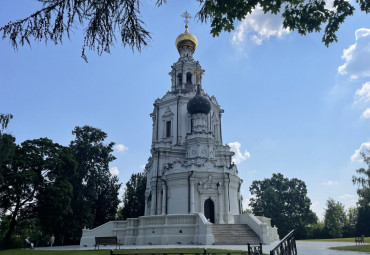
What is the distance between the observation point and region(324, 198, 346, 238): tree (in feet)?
150

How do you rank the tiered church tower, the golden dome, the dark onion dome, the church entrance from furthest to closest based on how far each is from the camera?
the golden dome
the dark onion dome
the tiered church tower
the church entrance

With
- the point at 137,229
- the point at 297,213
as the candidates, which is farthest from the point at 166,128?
the point at 297,213

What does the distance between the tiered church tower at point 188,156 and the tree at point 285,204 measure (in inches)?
719

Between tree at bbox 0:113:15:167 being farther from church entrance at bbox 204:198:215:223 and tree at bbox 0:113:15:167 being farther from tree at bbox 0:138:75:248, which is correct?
church entrance at bbox 204:198:215:223

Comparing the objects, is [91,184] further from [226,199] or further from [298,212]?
[298,212]

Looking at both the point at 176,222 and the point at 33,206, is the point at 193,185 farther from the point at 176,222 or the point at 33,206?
the point at 33,206

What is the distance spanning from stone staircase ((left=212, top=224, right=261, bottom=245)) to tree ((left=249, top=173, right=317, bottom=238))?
1127 inches

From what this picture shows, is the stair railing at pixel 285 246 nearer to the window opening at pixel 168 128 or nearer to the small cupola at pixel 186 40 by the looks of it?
the window opening at pixel 168 128

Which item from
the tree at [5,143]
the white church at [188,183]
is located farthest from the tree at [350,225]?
the tree at [5,143]

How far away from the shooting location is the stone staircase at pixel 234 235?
20.0m

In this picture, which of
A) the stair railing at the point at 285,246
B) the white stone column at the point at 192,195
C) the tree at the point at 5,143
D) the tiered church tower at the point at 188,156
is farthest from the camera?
the tiered church tower at the point at 188,156

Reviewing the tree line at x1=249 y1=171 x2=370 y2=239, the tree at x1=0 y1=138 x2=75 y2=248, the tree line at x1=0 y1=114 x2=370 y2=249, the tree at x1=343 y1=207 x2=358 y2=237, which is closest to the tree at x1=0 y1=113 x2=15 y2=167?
the tree line at x1=0 y1=114 x2=370 y2=249

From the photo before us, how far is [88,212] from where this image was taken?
31172mm

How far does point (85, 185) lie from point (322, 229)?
3847 cm
